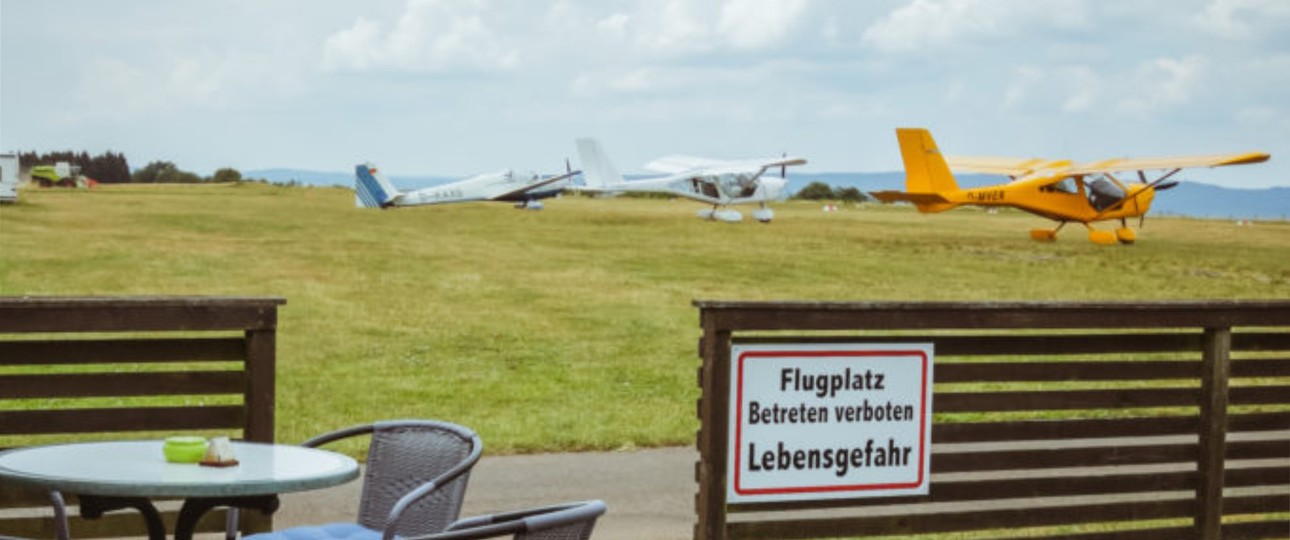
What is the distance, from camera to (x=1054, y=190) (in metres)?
50.3

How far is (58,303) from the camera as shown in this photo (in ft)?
21.0

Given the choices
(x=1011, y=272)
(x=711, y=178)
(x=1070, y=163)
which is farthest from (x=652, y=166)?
(x=1011, y=272)

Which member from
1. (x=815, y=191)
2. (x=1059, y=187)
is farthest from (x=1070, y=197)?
(x=815, y=191)

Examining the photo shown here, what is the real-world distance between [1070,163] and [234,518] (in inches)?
2046

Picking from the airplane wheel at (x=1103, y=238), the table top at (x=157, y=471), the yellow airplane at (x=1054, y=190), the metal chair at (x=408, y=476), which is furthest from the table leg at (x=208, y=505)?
the airplane wheel at (x=1103, y=238)

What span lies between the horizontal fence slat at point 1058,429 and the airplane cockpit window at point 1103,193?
43004mm

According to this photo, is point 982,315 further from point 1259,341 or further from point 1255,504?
point 1255,504

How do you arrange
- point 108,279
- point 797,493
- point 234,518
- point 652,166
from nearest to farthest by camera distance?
point 234,518 < point 797,493 < point 108,279 < point 652,166

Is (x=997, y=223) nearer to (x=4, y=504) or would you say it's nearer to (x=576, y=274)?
(x=576, y=274)

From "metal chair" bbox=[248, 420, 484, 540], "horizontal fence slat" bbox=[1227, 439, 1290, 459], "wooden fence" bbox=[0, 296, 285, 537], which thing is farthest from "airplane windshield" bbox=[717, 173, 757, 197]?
"metal chair" bbox=[248, 420, 484, 540]

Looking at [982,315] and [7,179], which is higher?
[982,315]

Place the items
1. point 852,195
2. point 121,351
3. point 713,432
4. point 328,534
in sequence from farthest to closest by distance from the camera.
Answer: point 852,195 < point 713,432 < point 121,351 < point 328,534

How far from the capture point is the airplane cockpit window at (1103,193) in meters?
49.8

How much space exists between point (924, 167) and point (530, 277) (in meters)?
17.7
